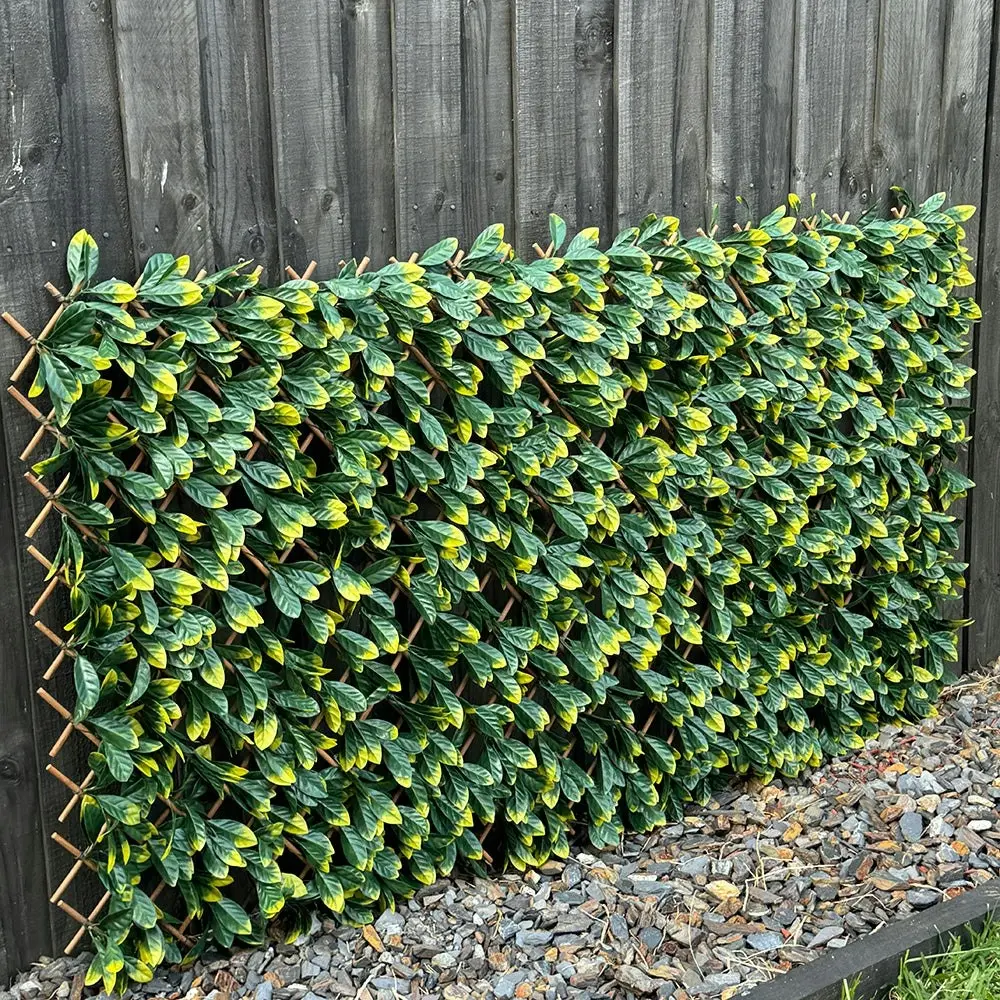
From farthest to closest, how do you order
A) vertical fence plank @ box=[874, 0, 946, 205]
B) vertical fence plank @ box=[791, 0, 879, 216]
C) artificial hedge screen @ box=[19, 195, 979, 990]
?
vertical fence plank @ box=[874, 0, 946, 205] → vertical fence plank @ box=[791, 0, 879, 216] → artificial hedge screen @ box=[19, 195, 979, 990]

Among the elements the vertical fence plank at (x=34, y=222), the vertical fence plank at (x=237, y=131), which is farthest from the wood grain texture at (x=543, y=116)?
the vertical fence plank at (x=34, y=222)

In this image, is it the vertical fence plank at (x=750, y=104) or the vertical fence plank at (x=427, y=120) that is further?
the vertical fence plank at (x=750, y=104)

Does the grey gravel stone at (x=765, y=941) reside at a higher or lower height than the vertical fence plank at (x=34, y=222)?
lower

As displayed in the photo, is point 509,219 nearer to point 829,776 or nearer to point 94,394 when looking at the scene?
point 94,394

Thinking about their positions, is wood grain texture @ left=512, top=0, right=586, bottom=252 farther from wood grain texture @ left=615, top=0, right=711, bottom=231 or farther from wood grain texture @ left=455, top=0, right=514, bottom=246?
wood grain texture @ left=615, top=0, right=711, bottom=231

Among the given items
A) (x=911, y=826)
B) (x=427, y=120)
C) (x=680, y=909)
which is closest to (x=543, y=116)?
(x=427, y=120)

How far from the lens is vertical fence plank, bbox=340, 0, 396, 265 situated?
2.45m

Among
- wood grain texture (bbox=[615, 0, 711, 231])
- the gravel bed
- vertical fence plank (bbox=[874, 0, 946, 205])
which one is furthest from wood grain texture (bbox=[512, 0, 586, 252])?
the gravel bed

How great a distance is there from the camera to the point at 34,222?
2211 millimetres

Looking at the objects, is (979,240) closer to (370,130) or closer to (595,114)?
(595,114)

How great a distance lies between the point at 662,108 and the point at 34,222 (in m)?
1.43

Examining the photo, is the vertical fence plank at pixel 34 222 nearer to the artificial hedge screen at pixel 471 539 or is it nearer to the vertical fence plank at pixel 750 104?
the artificial hedge screen at pixel 471 539

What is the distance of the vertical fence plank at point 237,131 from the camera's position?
91.1 inches

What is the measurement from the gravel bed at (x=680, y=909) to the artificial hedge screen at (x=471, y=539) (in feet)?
0.30
